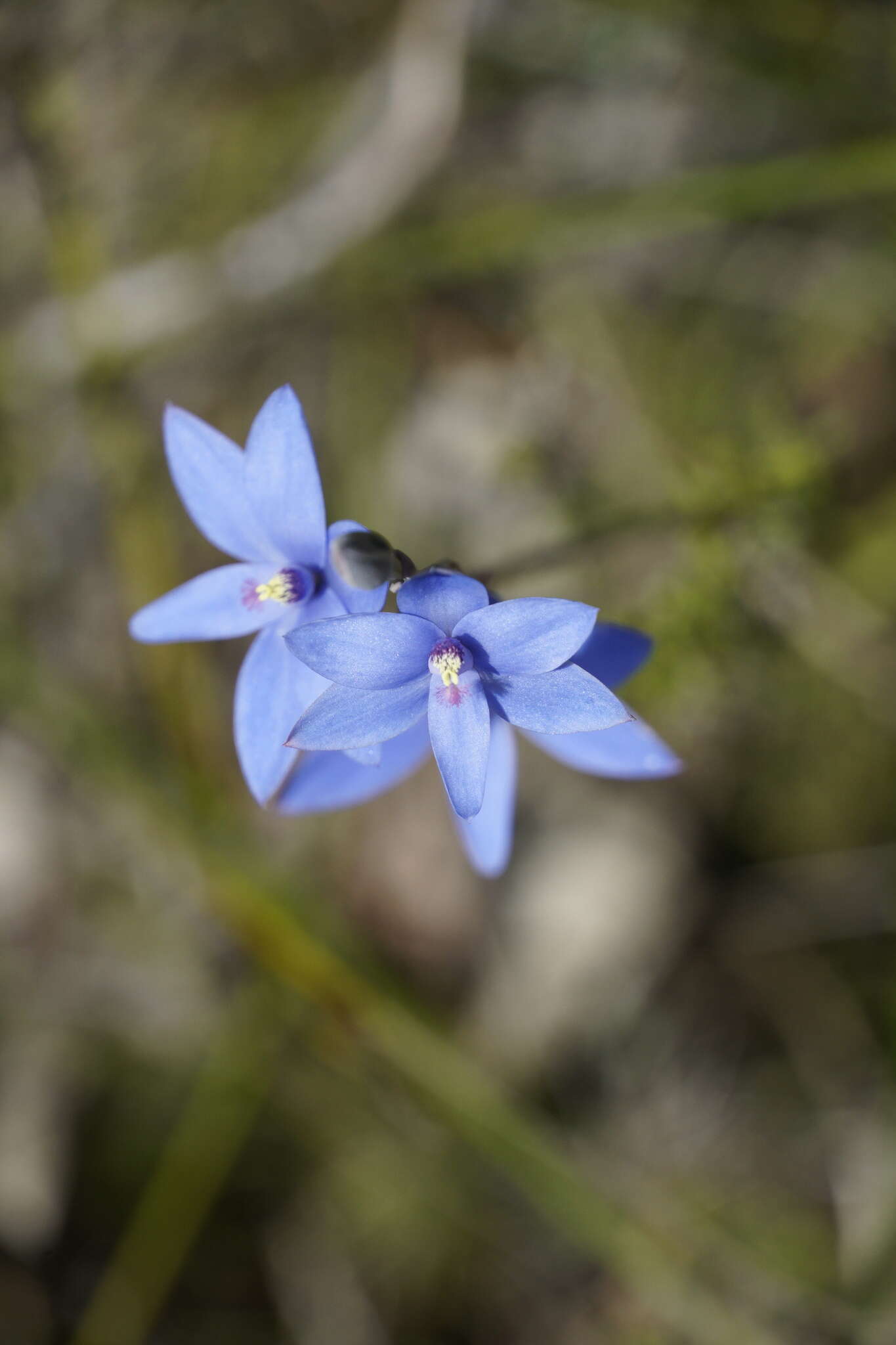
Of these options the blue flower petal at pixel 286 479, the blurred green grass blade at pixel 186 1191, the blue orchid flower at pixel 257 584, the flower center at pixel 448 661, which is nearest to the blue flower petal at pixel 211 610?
the blue orchid flower at pixel 257 584

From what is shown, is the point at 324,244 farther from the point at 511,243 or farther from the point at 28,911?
the point at 28,911

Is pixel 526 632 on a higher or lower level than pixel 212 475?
lower

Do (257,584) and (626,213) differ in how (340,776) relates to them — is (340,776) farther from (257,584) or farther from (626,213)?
(626,213)

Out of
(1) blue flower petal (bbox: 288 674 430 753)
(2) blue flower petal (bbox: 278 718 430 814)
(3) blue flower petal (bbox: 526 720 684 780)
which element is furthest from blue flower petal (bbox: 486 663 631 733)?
(2) blue flower petal (bbox: 278 718 430 814)

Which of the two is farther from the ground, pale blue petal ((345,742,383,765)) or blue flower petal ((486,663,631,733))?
blue flower petal ((486,663,631,733))

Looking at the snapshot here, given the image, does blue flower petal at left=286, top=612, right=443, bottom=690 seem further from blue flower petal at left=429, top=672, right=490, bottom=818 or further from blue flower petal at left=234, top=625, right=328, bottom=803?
blue flower petal at left=234, top=625, right=328, bottom=803

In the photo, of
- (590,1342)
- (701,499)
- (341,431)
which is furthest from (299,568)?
(590,1342)

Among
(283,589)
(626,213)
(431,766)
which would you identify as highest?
(626,213)

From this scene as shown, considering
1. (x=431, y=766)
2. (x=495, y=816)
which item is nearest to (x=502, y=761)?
(x=495, y=816)
